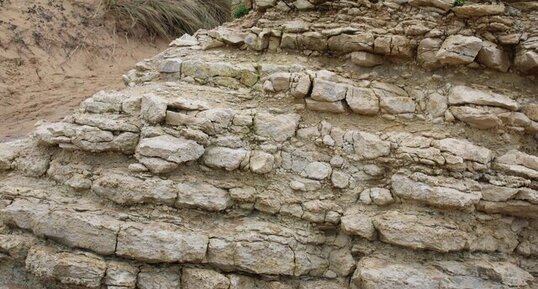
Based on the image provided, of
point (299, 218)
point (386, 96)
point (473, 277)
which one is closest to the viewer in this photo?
point (473, 277)

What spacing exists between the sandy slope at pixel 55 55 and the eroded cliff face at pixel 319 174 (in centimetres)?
217

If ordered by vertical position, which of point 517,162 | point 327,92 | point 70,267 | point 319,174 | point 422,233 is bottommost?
point 70,267

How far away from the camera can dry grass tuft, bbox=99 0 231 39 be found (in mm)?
8383

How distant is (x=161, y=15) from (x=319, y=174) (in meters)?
5.31

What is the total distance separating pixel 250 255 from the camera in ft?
13.1

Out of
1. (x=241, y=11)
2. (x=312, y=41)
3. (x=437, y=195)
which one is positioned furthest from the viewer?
(x=241, y=11)

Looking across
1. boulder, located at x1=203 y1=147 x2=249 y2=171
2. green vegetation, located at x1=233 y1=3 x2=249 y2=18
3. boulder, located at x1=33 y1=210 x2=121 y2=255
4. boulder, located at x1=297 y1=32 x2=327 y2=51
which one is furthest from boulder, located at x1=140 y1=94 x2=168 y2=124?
green vegetation, located at x1=233 y1=3 x2=249 y2=18

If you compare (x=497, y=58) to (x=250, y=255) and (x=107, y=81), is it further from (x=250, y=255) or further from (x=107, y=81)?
(x=107, y=81)

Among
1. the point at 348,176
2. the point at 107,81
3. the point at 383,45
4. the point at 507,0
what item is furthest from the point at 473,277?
the point at 107,81

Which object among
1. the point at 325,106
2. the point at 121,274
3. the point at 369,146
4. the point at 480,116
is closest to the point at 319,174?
the point at 369,146

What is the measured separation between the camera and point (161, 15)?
842 centimetres

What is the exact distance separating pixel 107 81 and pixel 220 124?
3.59m

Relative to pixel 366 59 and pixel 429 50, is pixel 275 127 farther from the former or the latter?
pixel 429 50

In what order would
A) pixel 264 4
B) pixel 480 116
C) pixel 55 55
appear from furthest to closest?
pixel 55 55
pixel 264 4
pixel 480 116
